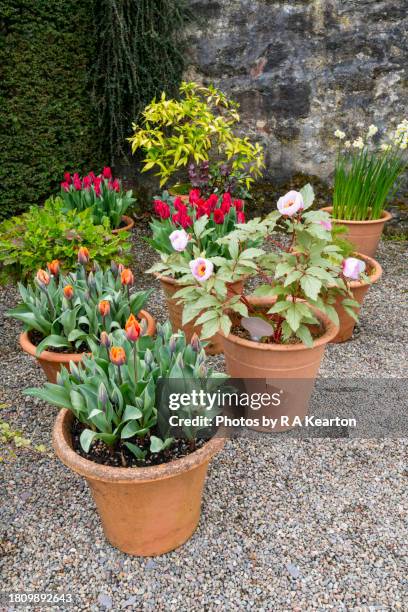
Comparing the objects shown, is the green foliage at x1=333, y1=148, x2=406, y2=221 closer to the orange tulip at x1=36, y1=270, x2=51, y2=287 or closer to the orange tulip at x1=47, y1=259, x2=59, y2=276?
the orange tulip at x1=47, y1=259, x2=59, y2=276

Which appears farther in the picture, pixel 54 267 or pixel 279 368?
pixel 54 267

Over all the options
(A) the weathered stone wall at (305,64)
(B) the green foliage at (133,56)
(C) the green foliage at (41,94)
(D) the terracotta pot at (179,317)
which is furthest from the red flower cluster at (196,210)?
(A) the weathered stone wall at (305,64)

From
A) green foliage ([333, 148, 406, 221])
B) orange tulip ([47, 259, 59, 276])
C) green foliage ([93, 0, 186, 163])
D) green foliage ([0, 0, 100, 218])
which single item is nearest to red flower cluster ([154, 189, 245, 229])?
orange tulip ([47, 259, 59, 276])

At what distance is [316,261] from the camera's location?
6.46ft

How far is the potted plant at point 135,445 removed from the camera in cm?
156

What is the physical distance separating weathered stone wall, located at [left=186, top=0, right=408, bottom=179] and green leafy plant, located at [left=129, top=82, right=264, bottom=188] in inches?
7.1

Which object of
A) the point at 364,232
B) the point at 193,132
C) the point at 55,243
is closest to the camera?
the point at 55,243

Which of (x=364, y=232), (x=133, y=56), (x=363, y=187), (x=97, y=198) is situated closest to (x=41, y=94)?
(x=133, y=56)

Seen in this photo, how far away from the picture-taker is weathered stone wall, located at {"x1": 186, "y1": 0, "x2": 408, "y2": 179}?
412 cm

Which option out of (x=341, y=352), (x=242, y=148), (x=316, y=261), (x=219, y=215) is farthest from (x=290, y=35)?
(x=316, y=261)

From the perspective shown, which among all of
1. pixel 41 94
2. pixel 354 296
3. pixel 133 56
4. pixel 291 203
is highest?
pixel 133 56

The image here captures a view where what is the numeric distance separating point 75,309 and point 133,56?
2870 millimetres

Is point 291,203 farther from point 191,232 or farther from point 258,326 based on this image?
point 191,232

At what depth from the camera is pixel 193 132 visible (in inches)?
161
